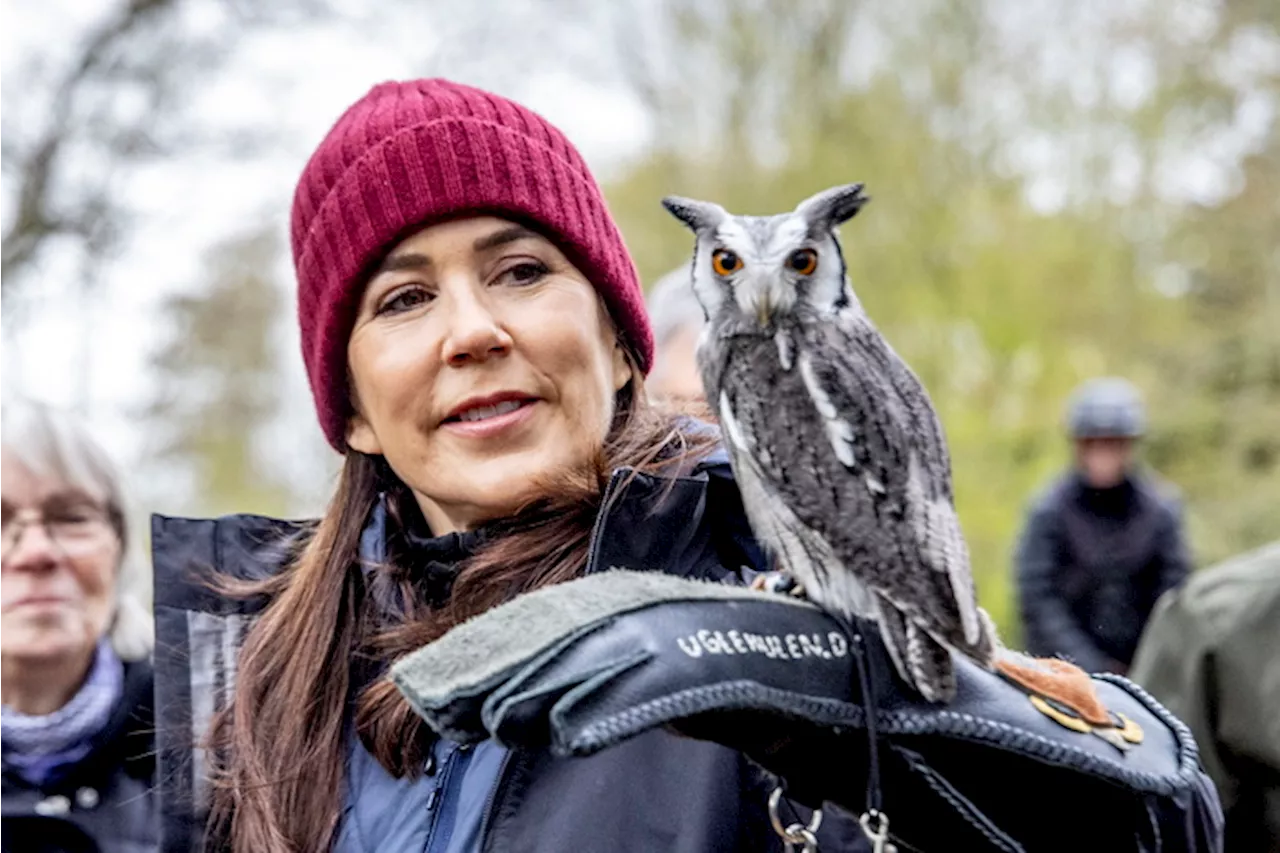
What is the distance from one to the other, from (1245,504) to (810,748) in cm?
1101

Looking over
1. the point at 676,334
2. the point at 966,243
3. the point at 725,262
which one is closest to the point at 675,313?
the point at 676,334

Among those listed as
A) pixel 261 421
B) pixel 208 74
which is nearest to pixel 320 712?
Result: pixel 208 74

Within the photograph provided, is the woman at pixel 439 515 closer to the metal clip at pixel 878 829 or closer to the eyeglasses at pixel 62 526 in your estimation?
the metal clip at pixel 878 829

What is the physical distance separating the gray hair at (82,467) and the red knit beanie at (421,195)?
0.68 meters

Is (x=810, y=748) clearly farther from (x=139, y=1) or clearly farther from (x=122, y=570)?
(x=139, y=1)

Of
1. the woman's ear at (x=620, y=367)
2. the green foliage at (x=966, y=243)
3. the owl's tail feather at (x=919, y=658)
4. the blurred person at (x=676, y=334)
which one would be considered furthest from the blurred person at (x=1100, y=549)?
the owl's tail feather at (x=919, y=658)

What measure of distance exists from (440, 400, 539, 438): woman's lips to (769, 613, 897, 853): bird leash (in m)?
0.59

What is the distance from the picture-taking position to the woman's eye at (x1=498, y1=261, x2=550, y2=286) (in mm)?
1961

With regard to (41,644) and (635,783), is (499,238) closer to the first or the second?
(635,783)

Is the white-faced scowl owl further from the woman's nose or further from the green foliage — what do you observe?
the green foliage

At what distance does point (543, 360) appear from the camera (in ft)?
6.13

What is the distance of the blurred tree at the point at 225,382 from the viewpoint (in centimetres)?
1333

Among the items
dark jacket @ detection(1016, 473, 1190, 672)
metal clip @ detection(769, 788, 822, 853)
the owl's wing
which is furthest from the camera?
dark jacket @ detection(1016, 473, 1190, 672)

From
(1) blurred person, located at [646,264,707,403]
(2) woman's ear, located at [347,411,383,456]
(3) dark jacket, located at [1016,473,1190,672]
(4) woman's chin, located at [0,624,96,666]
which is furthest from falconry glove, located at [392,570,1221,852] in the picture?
(3) dark jacket, located at [1016,473,1190,672]
